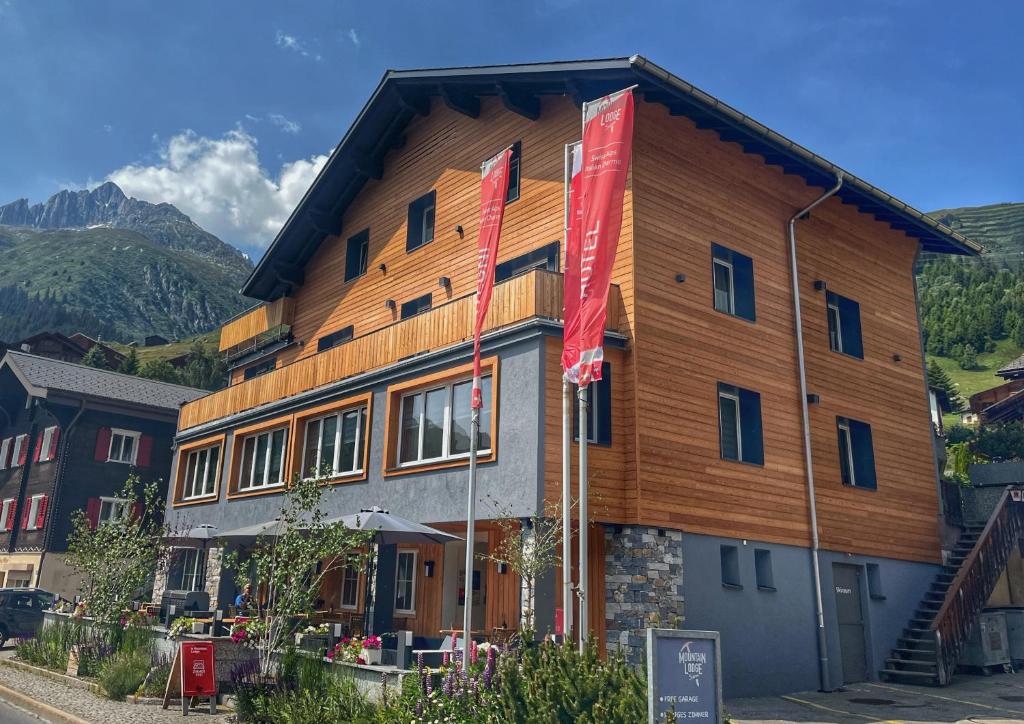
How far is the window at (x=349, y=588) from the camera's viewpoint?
801 inches

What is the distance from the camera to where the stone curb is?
458 inches

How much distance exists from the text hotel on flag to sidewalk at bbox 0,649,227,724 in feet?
24.6

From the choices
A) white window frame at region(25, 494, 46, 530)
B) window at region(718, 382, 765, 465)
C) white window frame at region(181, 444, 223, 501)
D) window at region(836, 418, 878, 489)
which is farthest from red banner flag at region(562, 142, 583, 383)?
white window frame at region(25, 494, 46, 530)

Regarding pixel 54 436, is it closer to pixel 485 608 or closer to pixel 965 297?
pixel 485 608

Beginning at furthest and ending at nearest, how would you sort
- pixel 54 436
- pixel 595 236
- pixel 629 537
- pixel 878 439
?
pixel 54 436 < pixel 878 439 < pixel 629 537 < pixel 595 236

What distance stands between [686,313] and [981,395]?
7317 centimetres

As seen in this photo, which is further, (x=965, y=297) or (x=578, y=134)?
(x=965, y=297)

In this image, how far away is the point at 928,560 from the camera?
20.2 m

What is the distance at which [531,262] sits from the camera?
17969 millimetres

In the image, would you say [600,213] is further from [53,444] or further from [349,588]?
[53,444]

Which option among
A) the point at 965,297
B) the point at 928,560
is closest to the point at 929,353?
the point at 965,297

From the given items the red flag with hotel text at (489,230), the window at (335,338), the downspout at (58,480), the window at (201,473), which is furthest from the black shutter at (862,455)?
the downspout at (58,480)

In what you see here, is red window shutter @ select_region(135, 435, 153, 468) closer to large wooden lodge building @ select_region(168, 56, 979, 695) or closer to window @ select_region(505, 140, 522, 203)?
large wooden lodge building @ select_region(168, 56, 979, 695)

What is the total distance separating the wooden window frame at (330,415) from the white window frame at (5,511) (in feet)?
69.1
